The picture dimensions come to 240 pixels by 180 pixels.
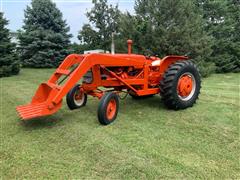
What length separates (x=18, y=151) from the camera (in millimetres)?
3418

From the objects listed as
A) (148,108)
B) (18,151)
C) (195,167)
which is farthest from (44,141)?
(148,108)

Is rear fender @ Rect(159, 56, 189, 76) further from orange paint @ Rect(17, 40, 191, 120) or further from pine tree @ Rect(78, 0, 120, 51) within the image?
pine tree @ Rect(78, 0, 120, 51)

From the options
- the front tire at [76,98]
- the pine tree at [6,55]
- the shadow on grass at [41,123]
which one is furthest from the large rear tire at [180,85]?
the pine tree at [6,55]

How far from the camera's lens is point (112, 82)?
16.1 feet

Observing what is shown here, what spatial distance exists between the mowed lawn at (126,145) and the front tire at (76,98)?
0.15 meters

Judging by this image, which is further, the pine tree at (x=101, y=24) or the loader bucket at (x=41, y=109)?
the pine tree at (x=101, y=24)

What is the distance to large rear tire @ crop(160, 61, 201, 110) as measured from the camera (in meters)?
4.98

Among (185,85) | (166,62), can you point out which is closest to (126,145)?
(185,85)

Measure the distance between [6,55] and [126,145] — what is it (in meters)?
9.78

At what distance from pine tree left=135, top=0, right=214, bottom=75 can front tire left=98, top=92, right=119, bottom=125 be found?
787 centimetres

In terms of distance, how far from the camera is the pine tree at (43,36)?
48.3ft

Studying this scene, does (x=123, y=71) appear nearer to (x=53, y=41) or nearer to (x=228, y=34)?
(x=53, y=41)

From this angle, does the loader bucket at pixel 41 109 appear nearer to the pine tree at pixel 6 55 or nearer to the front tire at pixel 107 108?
the front tire at pixel 107 108

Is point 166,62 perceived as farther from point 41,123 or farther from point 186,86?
point 41,123
